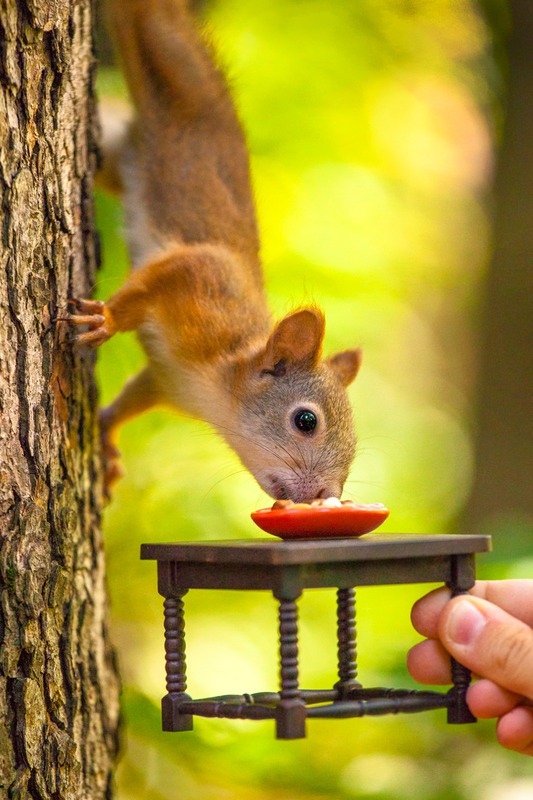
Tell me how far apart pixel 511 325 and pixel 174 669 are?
349cm

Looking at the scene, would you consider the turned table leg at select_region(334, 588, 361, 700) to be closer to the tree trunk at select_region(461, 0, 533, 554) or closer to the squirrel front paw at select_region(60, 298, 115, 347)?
the squirrel front paw at select_region(60, 298, 115, 347)

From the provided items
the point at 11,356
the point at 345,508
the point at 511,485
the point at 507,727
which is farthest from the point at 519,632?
the point at 511,485

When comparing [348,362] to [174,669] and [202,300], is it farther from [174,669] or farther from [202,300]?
[174,669]

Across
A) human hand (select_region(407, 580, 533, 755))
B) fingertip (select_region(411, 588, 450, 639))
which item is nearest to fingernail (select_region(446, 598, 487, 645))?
human hand (select_region(407, 580, 533, 755))

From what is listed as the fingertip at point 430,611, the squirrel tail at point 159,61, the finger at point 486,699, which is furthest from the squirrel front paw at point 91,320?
the squirrel tail at point 159,61

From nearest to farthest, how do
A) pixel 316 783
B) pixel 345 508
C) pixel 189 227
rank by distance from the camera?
pixel 345 508 < pixel 189 227 < pixel 316 783

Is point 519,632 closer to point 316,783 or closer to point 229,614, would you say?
point 316,783

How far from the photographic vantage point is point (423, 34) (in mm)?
5035

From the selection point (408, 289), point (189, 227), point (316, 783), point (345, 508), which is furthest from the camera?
point (408, 289)

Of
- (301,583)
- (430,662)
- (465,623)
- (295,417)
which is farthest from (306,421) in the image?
(301,583)

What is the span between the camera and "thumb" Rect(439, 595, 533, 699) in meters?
1.99

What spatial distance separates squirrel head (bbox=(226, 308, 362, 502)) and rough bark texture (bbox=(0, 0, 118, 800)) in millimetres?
565

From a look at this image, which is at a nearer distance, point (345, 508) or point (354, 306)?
point (345, 508)

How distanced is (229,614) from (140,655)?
0.45 meters
